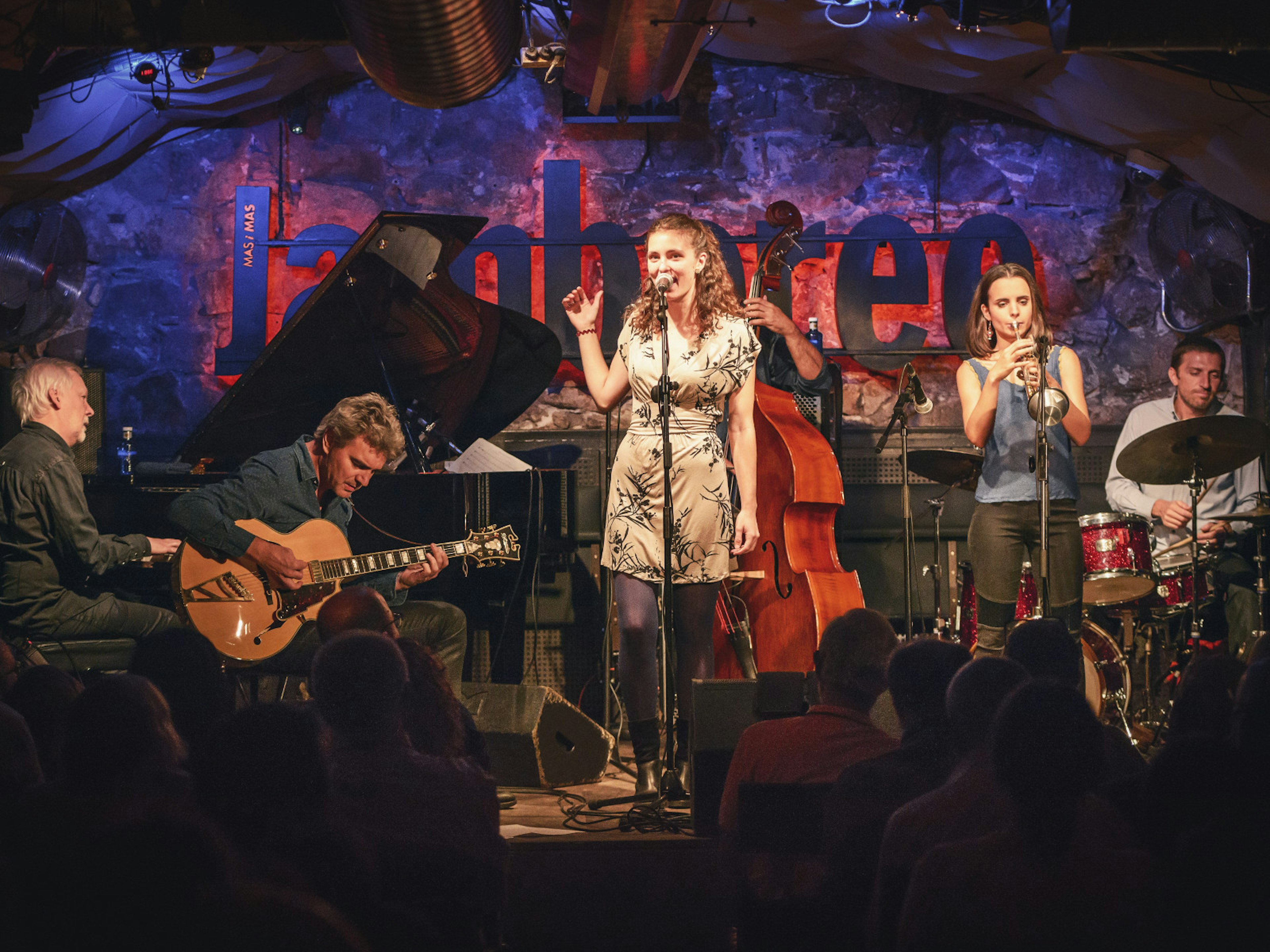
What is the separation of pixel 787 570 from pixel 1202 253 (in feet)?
10.9

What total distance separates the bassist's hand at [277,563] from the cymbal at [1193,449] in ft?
12.3

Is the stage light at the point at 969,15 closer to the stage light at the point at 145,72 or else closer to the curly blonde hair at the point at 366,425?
the curly blonde hair at the point at 366,425

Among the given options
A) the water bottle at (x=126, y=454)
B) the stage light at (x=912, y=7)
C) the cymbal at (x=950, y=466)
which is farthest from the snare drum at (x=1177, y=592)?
the water bottle at (x=126, y=454)

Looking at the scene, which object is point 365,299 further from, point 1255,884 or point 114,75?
point 1255,884

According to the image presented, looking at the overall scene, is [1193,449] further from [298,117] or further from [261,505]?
[298,117]

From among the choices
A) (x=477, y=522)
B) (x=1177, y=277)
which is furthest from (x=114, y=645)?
(x=1177, y=277)

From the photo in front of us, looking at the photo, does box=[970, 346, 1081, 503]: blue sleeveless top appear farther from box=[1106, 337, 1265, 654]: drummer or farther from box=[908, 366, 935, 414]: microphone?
box=[1106, 337, 1265, 654]: drummer

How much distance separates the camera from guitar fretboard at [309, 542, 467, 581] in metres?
4.58

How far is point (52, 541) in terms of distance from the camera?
4.40 meters

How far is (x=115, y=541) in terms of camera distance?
450cm

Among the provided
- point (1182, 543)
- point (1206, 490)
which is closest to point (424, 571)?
point (1182, 543)

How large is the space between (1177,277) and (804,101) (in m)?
2.53

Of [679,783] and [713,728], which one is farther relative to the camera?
[679,783]

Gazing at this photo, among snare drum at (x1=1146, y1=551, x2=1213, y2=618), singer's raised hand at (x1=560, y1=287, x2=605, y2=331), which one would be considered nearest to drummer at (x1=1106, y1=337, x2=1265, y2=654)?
snare drum at (x1=1146, y1=551, x2=1213, y2=618)
